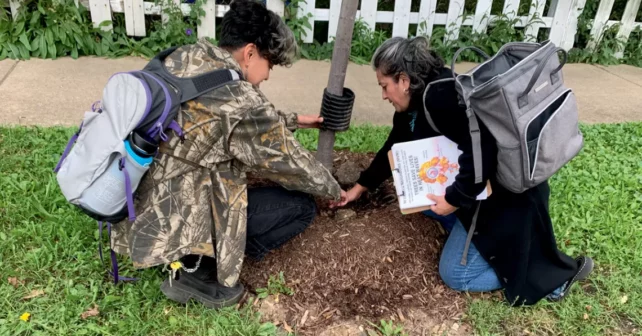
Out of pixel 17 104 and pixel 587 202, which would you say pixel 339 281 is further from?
pixel 17 104

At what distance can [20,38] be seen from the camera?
15.6 feet

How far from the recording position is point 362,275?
102 inches

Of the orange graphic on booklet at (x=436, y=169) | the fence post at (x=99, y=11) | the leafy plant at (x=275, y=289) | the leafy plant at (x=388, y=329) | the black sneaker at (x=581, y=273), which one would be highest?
the fence post at (x=99, y=11)

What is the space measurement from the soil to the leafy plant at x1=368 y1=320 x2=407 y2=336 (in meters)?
0.04

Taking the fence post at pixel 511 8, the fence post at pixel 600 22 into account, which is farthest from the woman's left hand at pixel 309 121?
the fence post at pixel 600 22

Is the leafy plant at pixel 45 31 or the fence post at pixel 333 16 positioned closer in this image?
the leafy plant at pixel 45 31

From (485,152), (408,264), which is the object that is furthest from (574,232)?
(485,152)

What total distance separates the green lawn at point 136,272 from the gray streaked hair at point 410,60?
1.09m

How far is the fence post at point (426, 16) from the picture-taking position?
18.1 ft

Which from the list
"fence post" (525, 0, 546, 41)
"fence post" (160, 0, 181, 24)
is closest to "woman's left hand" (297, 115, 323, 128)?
"fence post" (160, 0, 181, 24)

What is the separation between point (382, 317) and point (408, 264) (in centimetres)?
35

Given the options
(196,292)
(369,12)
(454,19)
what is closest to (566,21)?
(454,19)

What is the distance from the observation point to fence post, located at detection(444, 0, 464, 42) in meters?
5.58

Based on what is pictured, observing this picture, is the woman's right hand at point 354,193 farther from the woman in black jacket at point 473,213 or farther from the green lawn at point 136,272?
the green lawn at point 136,272
